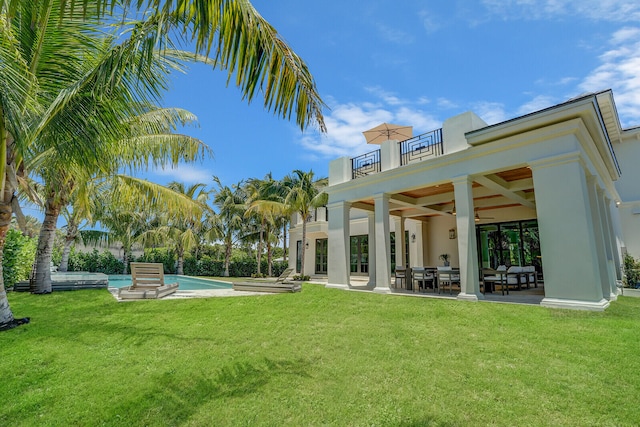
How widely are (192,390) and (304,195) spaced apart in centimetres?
1466

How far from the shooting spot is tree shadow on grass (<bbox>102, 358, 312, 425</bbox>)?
9.83 feet

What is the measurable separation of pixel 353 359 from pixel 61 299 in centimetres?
891

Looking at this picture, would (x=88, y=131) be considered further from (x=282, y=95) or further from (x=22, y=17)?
(x=282, y=95)

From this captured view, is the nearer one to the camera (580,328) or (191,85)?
(580,328)

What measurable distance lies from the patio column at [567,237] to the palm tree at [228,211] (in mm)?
21316

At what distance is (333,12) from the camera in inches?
245

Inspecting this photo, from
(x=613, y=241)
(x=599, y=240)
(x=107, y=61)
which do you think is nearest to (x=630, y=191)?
(x=613, y=241)

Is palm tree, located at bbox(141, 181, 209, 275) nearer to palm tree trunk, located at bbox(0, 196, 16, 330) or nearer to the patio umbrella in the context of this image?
the patio umbrella

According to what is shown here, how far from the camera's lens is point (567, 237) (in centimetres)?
695

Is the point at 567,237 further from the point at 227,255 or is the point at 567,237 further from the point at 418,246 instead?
the point at 227,255

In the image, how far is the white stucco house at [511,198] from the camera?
7004 mm

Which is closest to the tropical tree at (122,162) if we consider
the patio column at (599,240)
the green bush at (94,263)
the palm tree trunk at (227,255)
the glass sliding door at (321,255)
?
the patio column at (599,240)

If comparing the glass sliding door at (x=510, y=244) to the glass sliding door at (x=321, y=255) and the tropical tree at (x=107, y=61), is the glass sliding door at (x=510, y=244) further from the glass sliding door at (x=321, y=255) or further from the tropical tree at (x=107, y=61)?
the tropical tree at (x=107, y=61)

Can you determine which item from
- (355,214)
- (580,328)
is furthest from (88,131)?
(355,214)
